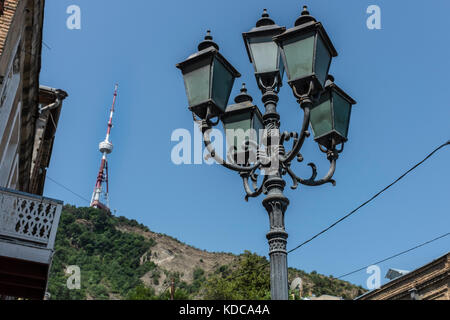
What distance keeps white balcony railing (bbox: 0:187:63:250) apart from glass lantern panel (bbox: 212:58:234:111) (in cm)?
425

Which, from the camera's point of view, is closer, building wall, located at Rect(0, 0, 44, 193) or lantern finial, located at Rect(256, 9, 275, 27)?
lantern finial, located at Rect(256, 9, 275, 27)

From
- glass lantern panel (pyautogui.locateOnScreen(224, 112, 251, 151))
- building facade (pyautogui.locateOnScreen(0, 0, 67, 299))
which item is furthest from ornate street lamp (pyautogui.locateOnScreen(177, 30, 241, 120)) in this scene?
building facade (pyautogui.locateOnScreen(0, 0, 67, 299))

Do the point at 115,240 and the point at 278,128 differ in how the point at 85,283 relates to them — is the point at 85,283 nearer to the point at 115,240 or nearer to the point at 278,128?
the point at 115,240

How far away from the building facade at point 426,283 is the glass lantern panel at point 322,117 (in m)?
18.5

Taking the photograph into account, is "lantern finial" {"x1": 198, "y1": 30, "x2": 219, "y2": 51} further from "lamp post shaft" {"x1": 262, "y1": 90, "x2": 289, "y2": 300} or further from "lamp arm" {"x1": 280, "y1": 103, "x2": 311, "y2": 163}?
"lamp arm" {"x1": 280, "y1": 103, "x2": 311, "y2": 163}

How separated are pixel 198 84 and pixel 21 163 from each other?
9077mm

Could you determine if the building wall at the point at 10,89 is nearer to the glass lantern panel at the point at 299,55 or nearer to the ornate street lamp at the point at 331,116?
the glass lantern panel at the point at 299,55

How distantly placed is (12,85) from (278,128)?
6.63m

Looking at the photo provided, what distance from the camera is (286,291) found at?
406 cm

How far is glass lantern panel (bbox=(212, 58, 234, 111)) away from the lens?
5184 mm

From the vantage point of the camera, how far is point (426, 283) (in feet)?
75.6

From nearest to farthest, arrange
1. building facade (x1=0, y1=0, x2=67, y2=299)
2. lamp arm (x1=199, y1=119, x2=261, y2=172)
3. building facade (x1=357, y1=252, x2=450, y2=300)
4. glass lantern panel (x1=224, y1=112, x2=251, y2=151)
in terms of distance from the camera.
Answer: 1. lamp arm (x1=199, y1=119, x2=261, y2=172)
2. glass lantern panel (x1=224, y1=112, x2=251, y2=151)
3. building facade (x1=0, y1=0, x2=67, y2=299)
4. building facade (x1=357, y1=252, x2=450, y2=300)

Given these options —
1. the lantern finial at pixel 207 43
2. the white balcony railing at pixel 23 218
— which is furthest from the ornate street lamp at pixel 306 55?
the white balcony railing at pixel 23 218
